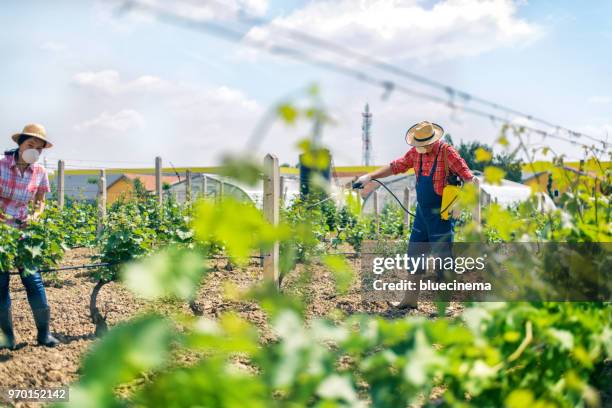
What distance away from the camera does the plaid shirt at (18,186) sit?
170 inches

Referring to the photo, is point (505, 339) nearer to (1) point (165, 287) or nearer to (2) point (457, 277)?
(1) point (165, 287)

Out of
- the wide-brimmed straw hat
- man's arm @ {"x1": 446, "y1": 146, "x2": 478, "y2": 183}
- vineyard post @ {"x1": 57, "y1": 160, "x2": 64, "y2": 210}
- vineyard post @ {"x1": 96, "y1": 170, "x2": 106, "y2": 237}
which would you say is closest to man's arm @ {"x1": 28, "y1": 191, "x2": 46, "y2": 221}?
the wide-brimmed straw hat

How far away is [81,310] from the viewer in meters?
5.52

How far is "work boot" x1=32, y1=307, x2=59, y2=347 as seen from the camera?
4227 millimetres

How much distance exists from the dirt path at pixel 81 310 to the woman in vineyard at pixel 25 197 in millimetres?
187

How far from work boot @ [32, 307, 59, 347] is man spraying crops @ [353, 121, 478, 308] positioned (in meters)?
2.53

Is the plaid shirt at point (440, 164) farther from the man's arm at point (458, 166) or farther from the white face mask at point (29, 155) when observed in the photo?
the white face mask at point (29, 155)

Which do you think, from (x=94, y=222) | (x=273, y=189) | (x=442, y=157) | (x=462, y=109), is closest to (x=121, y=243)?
(x=273, y=189)

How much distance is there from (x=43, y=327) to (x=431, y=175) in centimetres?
324

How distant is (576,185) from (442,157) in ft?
7.61

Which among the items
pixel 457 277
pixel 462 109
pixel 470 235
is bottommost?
pixel 457 277

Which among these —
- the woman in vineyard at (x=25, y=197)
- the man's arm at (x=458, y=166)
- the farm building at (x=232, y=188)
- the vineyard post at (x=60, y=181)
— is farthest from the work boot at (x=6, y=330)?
the vineyard post at (x=60, y=181)

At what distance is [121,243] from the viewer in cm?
516

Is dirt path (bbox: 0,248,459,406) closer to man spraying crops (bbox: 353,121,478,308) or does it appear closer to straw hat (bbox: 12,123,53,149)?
man spraying crops (bbox: 353,121,478,308)
